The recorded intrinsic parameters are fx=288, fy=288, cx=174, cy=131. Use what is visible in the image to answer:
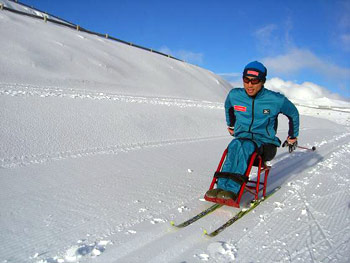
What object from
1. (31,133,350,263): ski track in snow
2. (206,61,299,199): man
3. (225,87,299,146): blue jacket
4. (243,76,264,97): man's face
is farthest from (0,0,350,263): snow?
(243,76,264,97): man's face

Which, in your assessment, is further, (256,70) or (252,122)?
(252,122)

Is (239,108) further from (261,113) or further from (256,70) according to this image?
(256,70)

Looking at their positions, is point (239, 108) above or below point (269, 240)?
above

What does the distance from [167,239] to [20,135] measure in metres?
4.31

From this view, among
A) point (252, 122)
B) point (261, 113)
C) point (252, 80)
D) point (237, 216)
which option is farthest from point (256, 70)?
point (237, 216)

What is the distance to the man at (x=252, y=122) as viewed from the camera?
11.2 ft

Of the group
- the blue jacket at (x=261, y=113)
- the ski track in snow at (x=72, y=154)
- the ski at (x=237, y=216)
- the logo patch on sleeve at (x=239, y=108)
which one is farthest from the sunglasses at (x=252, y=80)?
the ski track in snow at (x=72, y=154)

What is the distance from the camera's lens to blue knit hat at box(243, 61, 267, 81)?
11.7 ft

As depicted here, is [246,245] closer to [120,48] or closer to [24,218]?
[24,218]

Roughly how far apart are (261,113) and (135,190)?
196cm

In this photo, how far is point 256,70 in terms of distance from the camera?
3574 millimetres

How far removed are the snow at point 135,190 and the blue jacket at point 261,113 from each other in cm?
90

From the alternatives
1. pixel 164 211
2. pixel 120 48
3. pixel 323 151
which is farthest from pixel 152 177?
pixel 120 48

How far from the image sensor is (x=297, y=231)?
2932 millimetres
